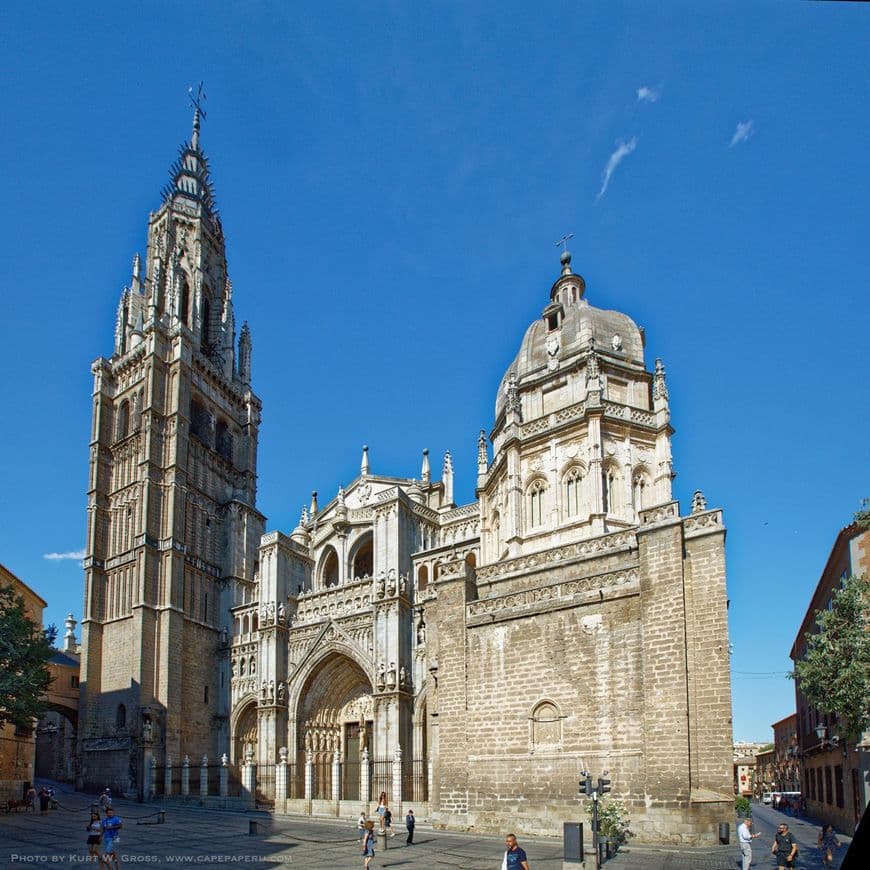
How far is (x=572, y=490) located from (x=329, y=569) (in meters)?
17.7

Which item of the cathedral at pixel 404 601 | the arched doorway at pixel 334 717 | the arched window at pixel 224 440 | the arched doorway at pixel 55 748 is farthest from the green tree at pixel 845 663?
the arched doorway at pixel 55 748

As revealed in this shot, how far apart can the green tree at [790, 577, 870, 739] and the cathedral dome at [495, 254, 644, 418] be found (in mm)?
17050

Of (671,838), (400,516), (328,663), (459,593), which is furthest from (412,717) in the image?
(671,838)

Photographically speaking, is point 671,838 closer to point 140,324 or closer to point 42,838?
point 42,838

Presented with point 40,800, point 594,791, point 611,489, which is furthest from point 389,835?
point 40,800

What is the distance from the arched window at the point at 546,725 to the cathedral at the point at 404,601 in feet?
0.13

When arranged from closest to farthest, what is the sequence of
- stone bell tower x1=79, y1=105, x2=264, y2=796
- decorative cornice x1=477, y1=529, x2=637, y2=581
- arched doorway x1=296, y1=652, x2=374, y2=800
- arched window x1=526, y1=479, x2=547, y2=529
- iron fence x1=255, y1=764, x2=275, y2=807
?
decorative cornice x1=477, y1=529, x2=637, y2=581 → arched window x1=526, y1=479, x2=547, y2=529 → iron fence x1=255, y1=764, x2=275, y2=807 → arched doorway x1=296, y1=652, x2=374, y2=800 → stone bell tower x1=79, y1=105, x2=264, y2=796

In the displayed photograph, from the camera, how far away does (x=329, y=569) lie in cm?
4291

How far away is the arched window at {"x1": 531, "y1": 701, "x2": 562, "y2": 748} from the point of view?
19.4 metres

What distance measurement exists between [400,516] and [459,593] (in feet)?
46.4

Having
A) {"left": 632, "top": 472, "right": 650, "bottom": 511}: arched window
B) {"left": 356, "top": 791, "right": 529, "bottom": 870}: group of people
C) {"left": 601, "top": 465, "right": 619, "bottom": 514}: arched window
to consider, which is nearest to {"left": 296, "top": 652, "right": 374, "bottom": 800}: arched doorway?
{"left": 356, "top": 791, "right": 529, "bottom": 870}: group of people

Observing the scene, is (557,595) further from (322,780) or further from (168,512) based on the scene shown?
(168,512)

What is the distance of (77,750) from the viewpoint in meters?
39.9

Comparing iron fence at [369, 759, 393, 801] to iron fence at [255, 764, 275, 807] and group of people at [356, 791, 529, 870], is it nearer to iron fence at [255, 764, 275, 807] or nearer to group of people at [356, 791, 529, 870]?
iron fence at [255, 764, 275, 807]
